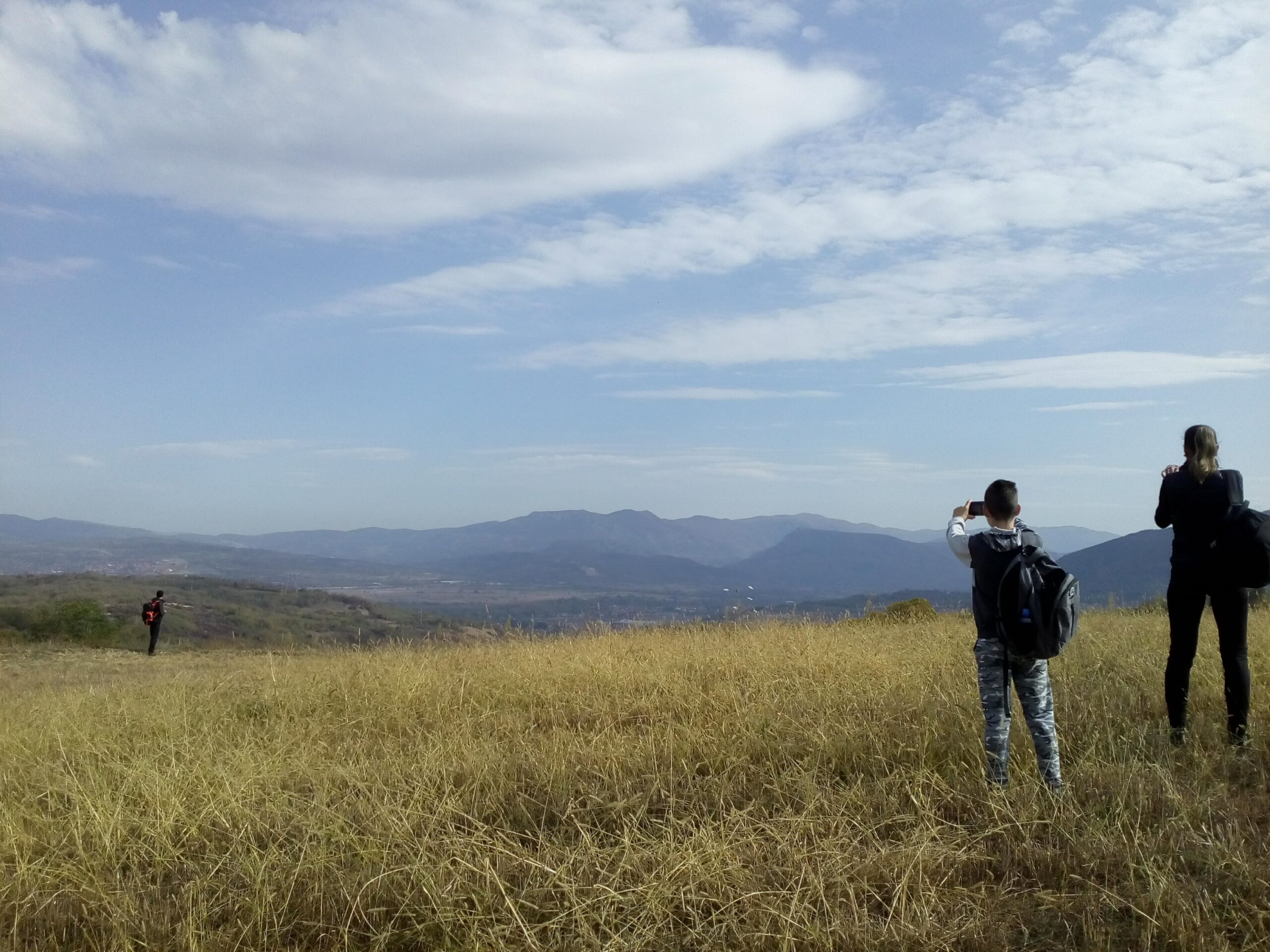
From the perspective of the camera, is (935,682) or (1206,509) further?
(935,682)

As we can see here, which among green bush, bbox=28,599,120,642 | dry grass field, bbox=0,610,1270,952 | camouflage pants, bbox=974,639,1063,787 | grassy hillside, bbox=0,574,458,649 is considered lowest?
grassy hillside, bbox=0,574,458,649

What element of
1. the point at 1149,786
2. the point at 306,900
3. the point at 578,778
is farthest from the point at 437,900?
the point at 1149,786

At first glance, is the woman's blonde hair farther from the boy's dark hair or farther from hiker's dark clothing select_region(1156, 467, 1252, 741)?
the boy's dark hair

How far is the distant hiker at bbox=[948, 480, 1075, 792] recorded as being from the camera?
4812mm

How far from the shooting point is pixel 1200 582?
549 centimetres

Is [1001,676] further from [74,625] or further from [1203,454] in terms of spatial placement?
[74,625]

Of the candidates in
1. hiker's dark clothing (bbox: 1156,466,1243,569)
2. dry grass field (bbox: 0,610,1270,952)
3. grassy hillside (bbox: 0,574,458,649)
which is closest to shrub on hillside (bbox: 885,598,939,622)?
dry grass field (bbox: 0,610,1270,952)

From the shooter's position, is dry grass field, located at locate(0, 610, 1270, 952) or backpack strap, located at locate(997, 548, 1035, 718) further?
backpack strap, located at locate(997, 548, 1035, 718)

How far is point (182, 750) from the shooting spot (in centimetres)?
651

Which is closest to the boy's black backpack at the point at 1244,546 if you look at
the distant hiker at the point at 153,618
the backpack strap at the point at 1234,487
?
the backpack strap at the point at 1234,487

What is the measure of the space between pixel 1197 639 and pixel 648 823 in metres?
3.54

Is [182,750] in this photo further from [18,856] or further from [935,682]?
[935,682]

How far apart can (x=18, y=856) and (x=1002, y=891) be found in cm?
472

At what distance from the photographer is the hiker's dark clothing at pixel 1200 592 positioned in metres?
5.43
